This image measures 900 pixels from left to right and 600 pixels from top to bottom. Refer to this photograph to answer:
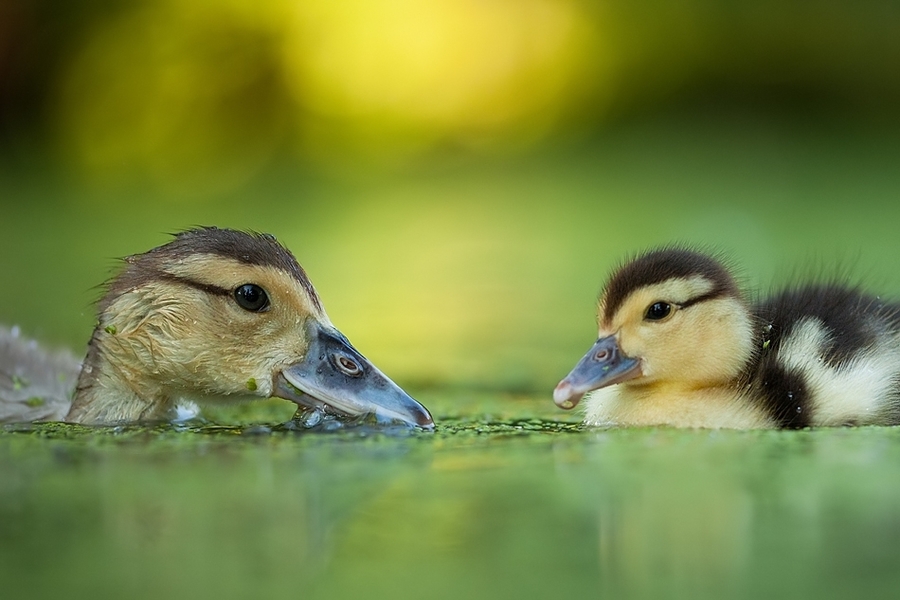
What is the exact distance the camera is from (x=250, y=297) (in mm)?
3385

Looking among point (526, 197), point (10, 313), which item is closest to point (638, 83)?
point (526, 197)

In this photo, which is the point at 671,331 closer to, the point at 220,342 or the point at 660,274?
the point at 660,274

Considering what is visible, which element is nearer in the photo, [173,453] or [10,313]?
[173,453]

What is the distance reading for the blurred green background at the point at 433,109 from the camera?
9.57m

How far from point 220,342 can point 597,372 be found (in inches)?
37.8

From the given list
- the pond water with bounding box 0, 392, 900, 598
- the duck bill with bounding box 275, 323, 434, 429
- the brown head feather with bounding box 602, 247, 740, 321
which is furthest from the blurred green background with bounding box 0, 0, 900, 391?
the pond water with bounding box 0, 392, 900, 598

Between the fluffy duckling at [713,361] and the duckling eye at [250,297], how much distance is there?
2.59ft

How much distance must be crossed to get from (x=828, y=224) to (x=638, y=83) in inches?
195

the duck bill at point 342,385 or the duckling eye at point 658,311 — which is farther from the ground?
the duckling eye at point 658,311


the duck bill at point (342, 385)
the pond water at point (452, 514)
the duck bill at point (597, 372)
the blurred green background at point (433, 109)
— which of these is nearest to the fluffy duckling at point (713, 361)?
the duck bill at point (597, 372)

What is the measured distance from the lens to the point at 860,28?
11.7 metres

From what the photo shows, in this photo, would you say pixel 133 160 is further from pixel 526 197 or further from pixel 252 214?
pixel 526 197

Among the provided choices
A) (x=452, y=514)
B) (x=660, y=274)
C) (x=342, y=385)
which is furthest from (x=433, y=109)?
(x=452, y=514)

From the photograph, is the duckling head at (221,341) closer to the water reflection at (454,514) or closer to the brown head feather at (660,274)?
the water reflection at (454,514)
